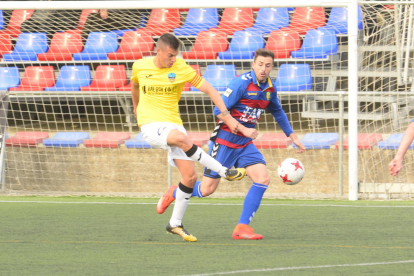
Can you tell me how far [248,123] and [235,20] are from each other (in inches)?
306

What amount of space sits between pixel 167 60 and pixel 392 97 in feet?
18.0

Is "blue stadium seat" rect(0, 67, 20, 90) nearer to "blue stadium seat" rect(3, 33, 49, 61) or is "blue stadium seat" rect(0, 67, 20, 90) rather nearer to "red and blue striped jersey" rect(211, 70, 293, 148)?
"blue stadium seat" rect(3, 33, 49, 61)

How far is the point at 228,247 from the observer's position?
529 cm

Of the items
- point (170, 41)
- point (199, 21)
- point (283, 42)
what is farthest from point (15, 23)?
point (170, 41)

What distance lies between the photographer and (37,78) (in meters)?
12.7

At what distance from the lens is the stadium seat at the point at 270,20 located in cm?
1286

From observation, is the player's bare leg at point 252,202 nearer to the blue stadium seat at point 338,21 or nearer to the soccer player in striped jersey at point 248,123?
the soccer player in striped jersey at point 248,123

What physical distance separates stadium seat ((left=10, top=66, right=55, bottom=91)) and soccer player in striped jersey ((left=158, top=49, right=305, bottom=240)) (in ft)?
23.3

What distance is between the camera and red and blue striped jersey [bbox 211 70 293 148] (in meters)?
6.03

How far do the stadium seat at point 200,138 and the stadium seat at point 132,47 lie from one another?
2297mm

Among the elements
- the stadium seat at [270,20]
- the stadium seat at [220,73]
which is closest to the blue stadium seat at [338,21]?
the stadium seat at [270,20]

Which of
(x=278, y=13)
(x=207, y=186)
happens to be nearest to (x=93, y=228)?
(x=207, y=186)

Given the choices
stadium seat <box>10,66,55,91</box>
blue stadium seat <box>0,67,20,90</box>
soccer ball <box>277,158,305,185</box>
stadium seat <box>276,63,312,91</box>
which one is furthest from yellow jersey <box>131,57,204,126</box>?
blue stadium seat <box>0,67,20,90</box>

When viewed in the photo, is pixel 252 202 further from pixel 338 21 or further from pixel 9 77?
pixel 9 77
